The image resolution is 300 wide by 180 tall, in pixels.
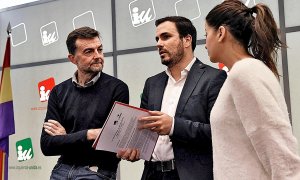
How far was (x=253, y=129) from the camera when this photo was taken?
39.3 inches

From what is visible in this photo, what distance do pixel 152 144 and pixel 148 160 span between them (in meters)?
0.08

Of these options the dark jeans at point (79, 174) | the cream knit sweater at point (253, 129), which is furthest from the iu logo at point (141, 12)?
the cream knit sweater at point (253, 129)

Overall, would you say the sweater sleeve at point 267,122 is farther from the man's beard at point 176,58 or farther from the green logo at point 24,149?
the green logo at point 24,149

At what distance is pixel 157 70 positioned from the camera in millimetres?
2951

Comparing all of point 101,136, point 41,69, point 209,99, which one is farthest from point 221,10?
point 41,69

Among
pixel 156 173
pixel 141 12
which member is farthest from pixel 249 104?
pixel 141 12

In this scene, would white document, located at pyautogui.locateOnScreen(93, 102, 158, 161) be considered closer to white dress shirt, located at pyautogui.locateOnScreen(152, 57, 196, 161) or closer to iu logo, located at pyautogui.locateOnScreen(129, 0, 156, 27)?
white dress shirt, located at pyautogui.locateOnScreen(152, 57, 196, 161)

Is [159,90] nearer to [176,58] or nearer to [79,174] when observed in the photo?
[176,58]

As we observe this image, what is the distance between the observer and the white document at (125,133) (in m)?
1.44

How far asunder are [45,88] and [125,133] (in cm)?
210

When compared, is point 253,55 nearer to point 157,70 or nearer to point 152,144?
point 152,144

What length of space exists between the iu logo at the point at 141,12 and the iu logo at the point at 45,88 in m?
0.97

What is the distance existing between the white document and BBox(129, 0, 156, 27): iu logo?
1.61 metres

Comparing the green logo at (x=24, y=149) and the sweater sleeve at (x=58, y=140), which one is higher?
the sweater sleeve at (x=58, y=140)
